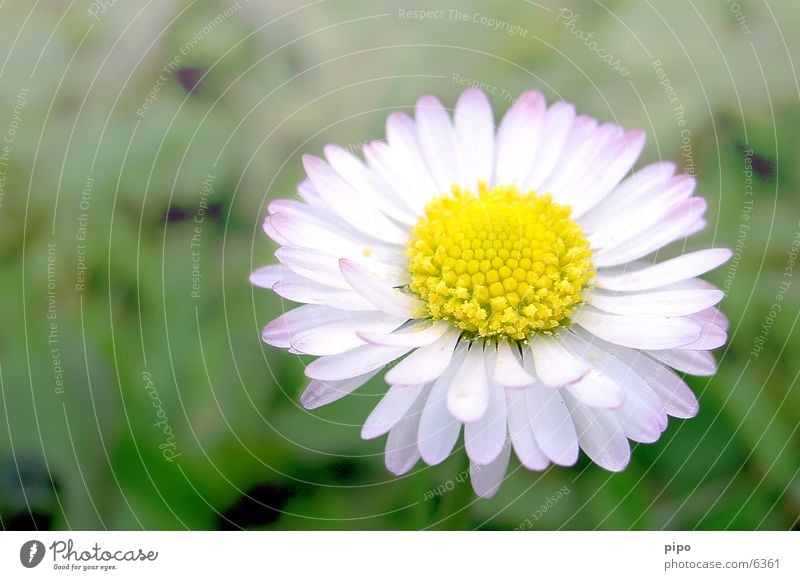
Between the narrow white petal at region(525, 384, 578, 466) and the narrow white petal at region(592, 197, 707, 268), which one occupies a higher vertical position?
the narrow white petal at region(592, 197, 707, 268)

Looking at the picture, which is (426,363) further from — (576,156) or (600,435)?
(576,156)

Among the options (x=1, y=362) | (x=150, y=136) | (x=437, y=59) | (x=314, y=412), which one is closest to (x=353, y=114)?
(x=437, y=59)

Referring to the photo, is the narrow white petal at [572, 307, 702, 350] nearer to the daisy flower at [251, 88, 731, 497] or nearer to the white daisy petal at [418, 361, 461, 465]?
the daisy flower at [251, 88, 731, 497]

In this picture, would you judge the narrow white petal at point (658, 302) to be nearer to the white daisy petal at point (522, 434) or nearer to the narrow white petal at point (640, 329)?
the narrow white petal at point (640, 329)

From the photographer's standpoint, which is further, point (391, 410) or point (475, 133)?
point (475, 133)

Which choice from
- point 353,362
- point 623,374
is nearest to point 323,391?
point 353,362
